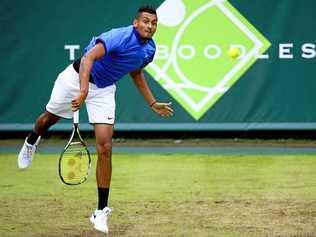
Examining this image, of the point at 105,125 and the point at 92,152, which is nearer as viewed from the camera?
the point at 105,125

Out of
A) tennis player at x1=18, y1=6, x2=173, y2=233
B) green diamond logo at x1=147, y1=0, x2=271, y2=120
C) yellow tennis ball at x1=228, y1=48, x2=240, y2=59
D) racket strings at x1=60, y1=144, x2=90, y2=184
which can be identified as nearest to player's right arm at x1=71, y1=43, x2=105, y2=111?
tennis player at x1=18, y1=6, x2=173, y2=233

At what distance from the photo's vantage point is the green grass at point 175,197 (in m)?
6.13

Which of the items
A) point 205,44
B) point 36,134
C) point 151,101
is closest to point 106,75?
point 151,101

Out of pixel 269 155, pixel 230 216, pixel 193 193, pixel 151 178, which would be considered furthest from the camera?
pixel 269 155

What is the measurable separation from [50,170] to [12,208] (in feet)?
7.15

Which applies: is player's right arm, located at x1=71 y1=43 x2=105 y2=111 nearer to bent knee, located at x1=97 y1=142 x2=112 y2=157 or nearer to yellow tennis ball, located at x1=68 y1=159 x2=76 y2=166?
bent knee, located at x1=97 y1=142 x2=112 y2=157

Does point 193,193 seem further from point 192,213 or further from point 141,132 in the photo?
point 141,132

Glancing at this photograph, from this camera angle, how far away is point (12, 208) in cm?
694

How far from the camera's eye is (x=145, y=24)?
6062 millimetres

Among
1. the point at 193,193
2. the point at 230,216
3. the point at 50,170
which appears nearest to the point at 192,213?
the point at 230,216

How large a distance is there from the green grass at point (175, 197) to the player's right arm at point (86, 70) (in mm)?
977

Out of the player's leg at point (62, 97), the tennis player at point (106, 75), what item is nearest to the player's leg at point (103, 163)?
the tennis player at point (106, 75)

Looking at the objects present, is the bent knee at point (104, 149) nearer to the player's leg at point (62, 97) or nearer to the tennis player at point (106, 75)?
the tennis player at point (106, 75)

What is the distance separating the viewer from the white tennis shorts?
621 centimetres
